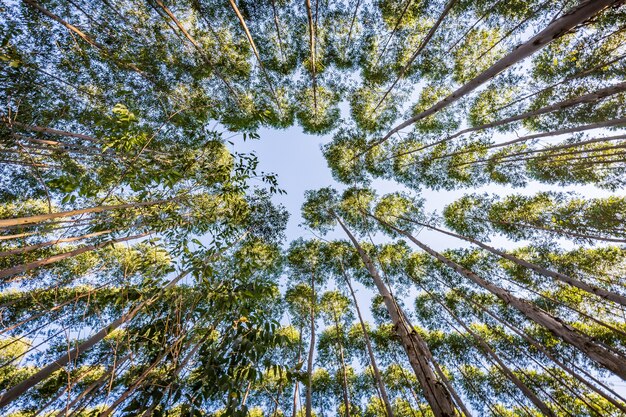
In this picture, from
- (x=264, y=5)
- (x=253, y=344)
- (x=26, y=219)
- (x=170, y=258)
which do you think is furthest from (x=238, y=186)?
(x=264, y=5)

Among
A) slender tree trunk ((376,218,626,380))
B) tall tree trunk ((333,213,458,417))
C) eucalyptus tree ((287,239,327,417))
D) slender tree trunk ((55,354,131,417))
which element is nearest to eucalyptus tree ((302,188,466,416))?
tall tree trunk ((333,213,458,417))

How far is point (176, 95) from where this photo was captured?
7.02 meters

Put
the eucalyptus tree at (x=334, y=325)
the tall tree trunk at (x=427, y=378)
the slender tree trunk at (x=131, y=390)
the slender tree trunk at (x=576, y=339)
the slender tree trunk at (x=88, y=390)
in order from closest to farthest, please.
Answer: the slender tree trunk at (x=88, y=390) → the slender tree trunk at (x=131, y=390) → the tall tree trunk at (x=427, y=378) → the slender tree trunk at (x=576, y=339) → the eucalyptus tree at (x=334, y=325)

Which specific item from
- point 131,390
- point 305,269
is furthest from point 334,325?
point 131,390

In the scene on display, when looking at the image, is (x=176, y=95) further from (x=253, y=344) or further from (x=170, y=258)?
(x=253, y=344)

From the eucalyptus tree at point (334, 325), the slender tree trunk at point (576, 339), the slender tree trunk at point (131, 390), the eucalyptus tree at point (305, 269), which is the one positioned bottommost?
the eucalyptus tree at point (334, 325)

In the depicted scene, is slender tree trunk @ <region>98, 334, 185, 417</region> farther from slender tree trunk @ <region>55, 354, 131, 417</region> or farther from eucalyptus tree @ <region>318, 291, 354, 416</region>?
eucalyptus tree @ <region>318, 291, 354, 416</region>

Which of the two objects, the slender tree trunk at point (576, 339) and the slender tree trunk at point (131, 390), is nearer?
the slender tree trunk at point (131, 390)

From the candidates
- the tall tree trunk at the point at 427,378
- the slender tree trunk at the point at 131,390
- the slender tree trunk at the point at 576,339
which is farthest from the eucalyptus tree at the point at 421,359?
the slender tree trunk at the point at 131,390

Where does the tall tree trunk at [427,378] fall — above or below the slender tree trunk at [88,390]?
below

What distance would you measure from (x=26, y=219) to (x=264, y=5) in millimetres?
8336

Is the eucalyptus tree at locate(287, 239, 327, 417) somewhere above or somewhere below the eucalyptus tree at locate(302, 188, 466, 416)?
below

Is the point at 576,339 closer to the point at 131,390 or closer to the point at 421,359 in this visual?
the point at 421,359

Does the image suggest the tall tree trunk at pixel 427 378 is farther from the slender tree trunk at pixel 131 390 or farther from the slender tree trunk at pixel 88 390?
the slender tree trunk at pixel 88 390
